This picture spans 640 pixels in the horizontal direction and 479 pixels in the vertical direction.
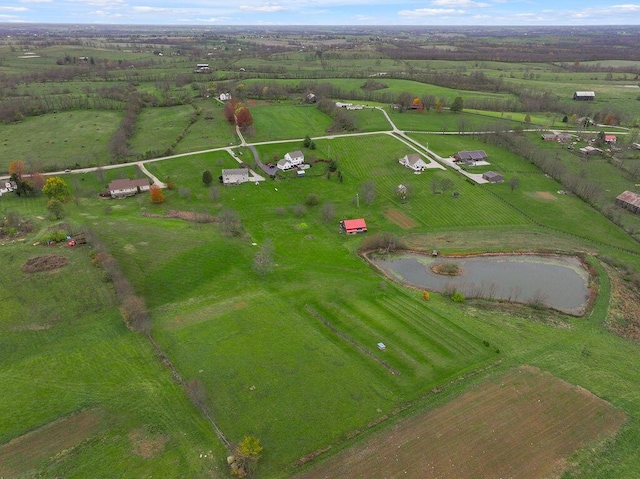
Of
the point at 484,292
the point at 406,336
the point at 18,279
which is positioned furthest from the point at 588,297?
the point at 18,279

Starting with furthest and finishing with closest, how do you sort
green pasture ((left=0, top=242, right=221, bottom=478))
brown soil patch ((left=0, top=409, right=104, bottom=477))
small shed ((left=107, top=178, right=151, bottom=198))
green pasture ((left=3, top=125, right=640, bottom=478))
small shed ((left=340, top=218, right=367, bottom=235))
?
1. small shed ((left=107, top=178, right=151, bottom=198))
2. small shed ((left=340, top=218, right=367, bottom=235))
3. green pasture ((left=3, top=125, right=640, bottom=478))
4. green pasture ((left=0, top=242, right=221, bottom=478))
5. brown soil patch ((left=0, top=409, right=104, bottom=477))

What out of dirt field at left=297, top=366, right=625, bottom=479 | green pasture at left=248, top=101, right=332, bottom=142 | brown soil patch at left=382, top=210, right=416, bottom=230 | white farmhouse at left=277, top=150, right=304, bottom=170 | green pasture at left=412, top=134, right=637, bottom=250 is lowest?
dirt field at left=297, top=366, right=625, bottom=479

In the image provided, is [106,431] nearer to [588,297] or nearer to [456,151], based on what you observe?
[588,297]

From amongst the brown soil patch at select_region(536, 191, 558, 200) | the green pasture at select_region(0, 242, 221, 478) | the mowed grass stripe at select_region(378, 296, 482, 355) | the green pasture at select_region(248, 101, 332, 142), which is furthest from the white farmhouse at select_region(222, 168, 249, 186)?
the brown soil patch at select_region(536, 191, 558, 200)

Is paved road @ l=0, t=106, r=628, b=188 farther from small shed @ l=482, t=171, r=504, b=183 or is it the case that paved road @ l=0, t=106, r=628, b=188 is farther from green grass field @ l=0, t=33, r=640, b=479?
green grass field @ l=0, t=33, r=640, b=479

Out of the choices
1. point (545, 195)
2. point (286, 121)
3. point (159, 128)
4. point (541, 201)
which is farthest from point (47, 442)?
point (286, 121)

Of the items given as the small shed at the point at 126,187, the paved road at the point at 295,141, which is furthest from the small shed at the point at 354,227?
the small shed at the point at 126,187
